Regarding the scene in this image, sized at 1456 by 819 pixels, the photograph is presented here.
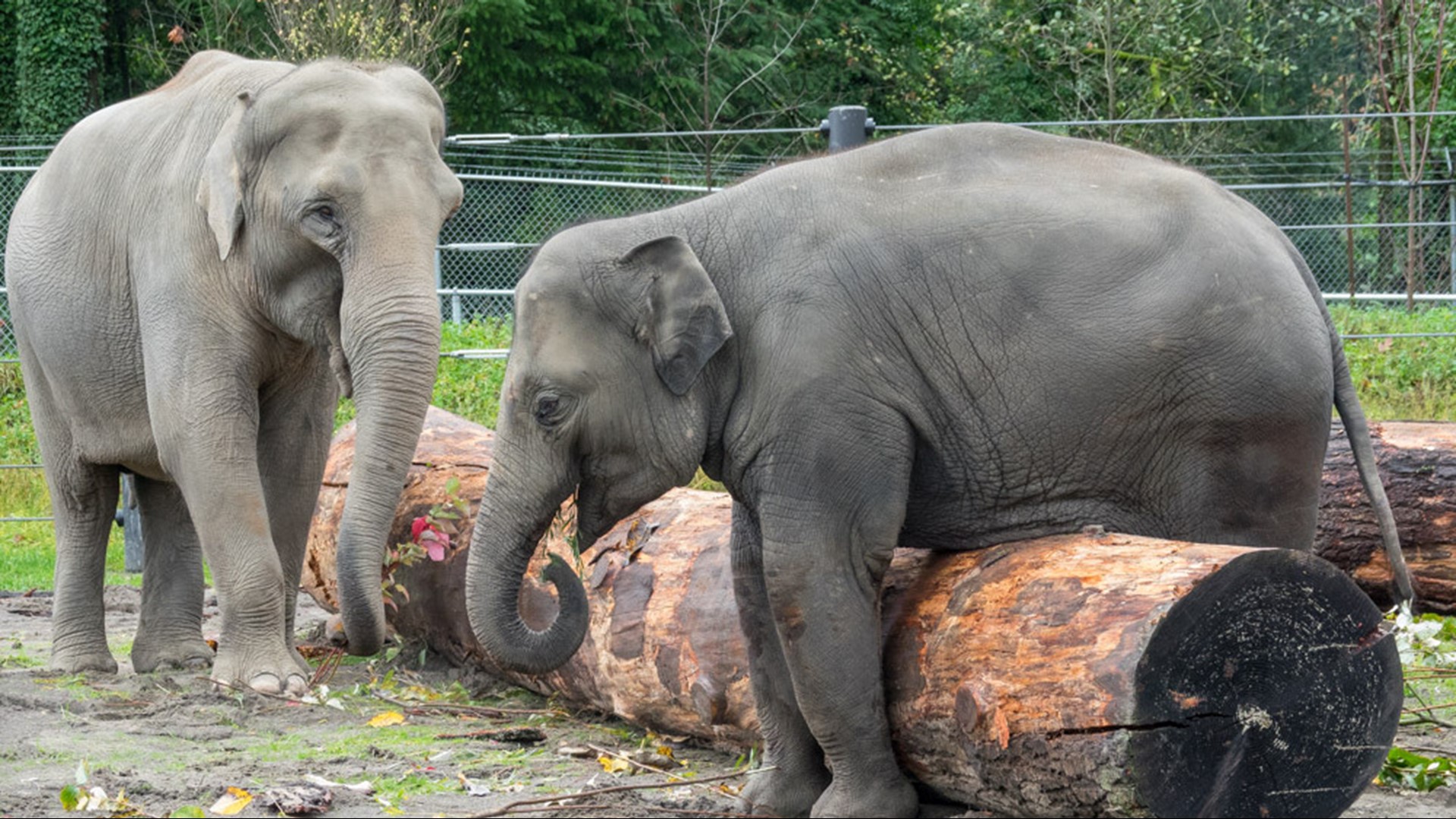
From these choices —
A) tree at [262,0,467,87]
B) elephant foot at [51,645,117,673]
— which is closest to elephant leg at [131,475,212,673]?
elephant foot at [51,645,117,673]

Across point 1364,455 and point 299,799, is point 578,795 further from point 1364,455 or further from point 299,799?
point 1364,455

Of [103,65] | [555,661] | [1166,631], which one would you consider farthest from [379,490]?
[103,65]

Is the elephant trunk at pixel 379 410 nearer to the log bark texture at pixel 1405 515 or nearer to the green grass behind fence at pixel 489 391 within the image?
the log bark texture at pixel 1405 515

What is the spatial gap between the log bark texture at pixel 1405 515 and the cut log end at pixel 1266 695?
3277 millimetres

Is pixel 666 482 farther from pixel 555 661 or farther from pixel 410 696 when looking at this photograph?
pixel 410 696

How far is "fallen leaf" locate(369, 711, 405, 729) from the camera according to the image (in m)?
6.05

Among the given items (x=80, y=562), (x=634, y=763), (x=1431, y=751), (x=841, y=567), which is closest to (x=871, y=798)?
(x=841, y=567)

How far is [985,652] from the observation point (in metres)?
4.19

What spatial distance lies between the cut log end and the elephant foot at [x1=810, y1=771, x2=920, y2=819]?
80 cm

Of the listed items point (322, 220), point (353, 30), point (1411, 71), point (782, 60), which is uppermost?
point (353, 30)

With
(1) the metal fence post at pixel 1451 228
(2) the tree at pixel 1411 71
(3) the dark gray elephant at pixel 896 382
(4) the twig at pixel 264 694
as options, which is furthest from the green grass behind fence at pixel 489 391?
(3) the dark gray elephant at pixel 896 382

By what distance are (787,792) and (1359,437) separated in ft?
5.53

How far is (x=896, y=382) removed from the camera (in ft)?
14.4

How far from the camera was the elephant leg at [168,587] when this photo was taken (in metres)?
7.28
